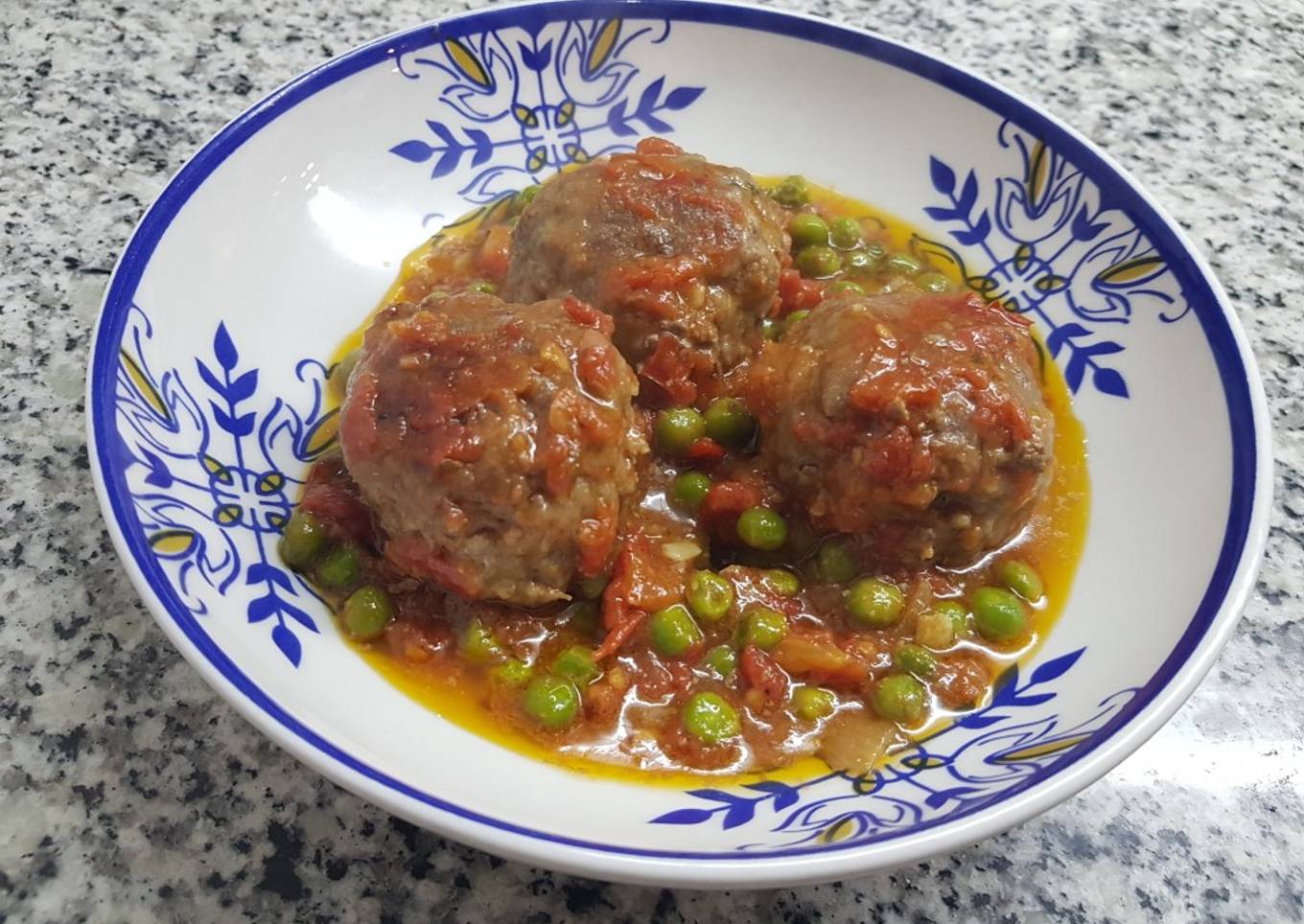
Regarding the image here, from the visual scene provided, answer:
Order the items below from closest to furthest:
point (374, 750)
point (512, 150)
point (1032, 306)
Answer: point (374, 750), point (1032, 306), point (512, 150)

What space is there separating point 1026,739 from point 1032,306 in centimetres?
234

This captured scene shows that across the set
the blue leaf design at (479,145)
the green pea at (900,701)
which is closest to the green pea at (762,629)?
the green pea at (900,701)

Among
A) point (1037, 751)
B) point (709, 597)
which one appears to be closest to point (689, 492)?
point (709, 597)

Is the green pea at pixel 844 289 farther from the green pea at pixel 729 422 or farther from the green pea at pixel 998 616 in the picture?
the green pea at pixel 998 616

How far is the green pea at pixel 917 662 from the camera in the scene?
3.74 m

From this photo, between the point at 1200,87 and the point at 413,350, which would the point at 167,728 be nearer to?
the point at 413,350

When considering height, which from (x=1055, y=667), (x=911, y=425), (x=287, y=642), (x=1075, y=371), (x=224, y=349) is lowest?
(x=287, y=642)

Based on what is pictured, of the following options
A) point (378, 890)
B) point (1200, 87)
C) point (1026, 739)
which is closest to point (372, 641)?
point (378, 890)

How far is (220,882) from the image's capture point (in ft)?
10.4

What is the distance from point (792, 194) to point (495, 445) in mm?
2726

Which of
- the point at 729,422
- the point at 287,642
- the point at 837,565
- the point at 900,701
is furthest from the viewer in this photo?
the point at 729,422

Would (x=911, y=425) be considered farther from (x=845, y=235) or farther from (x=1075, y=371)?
(x=845, y=235)

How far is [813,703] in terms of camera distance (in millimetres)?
3631

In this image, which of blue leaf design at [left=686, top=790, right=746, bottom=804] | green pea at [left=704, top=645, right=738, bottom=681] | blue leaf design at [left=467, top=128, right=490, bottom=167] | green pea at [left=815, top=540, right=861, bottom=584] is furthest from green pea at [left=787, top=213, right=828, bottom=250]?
blue leaf design at [left=686, top=790, right=746, bottom=804]
